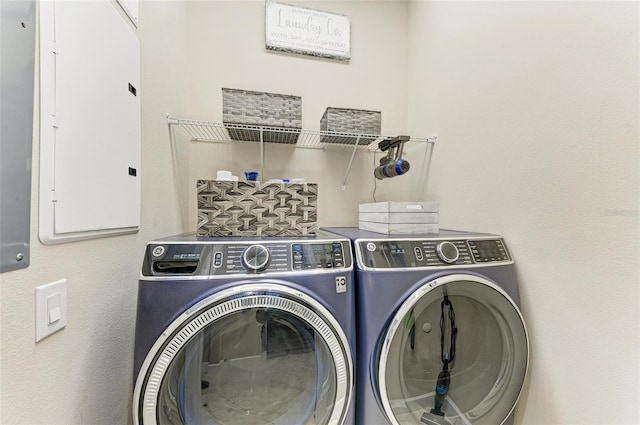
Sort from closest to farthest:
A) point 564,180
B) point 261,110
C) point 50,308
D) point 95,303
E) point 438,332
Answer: point 50,308, point 95,303, point 564,180, point 438,332, point 261,110

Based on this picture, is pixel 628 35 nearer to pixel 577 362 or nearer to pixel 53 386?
pixel 577 362

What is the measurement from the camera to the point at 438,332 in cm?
100

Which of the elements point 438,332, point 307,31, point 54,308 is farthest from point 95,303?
point 307,31

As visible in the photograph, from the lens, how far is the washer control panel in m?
0.82

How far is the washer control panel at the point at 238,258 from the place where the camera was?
32.1 inches

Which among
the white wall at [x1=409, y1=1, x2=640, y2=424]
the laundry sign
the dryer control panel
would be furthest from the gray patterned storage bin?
the laundry sign

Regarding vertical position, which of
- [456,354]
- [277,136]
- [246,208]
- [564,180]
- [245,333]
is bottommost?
[456,354]

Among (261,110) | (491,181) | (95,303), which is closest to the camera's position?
(95,303)

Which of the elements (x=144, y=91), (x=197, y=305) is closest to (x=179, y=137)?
(x=144, y=91)

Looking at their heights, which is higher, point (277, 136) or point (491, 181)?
point (277, 136)

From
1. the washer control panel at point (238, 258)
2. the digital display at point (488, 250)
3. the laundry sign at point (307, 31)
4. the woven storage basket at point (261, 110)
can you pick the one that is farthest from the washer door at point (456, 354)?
the laundry sign at point (307, 31)

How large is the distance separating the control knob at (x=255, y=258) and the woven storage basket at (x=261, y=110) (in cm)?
77

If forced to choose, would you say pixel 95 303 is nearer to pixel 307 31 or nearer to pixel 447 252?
pixel 447 252

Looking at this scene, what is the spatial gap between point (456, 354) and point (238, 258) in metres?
0.94
